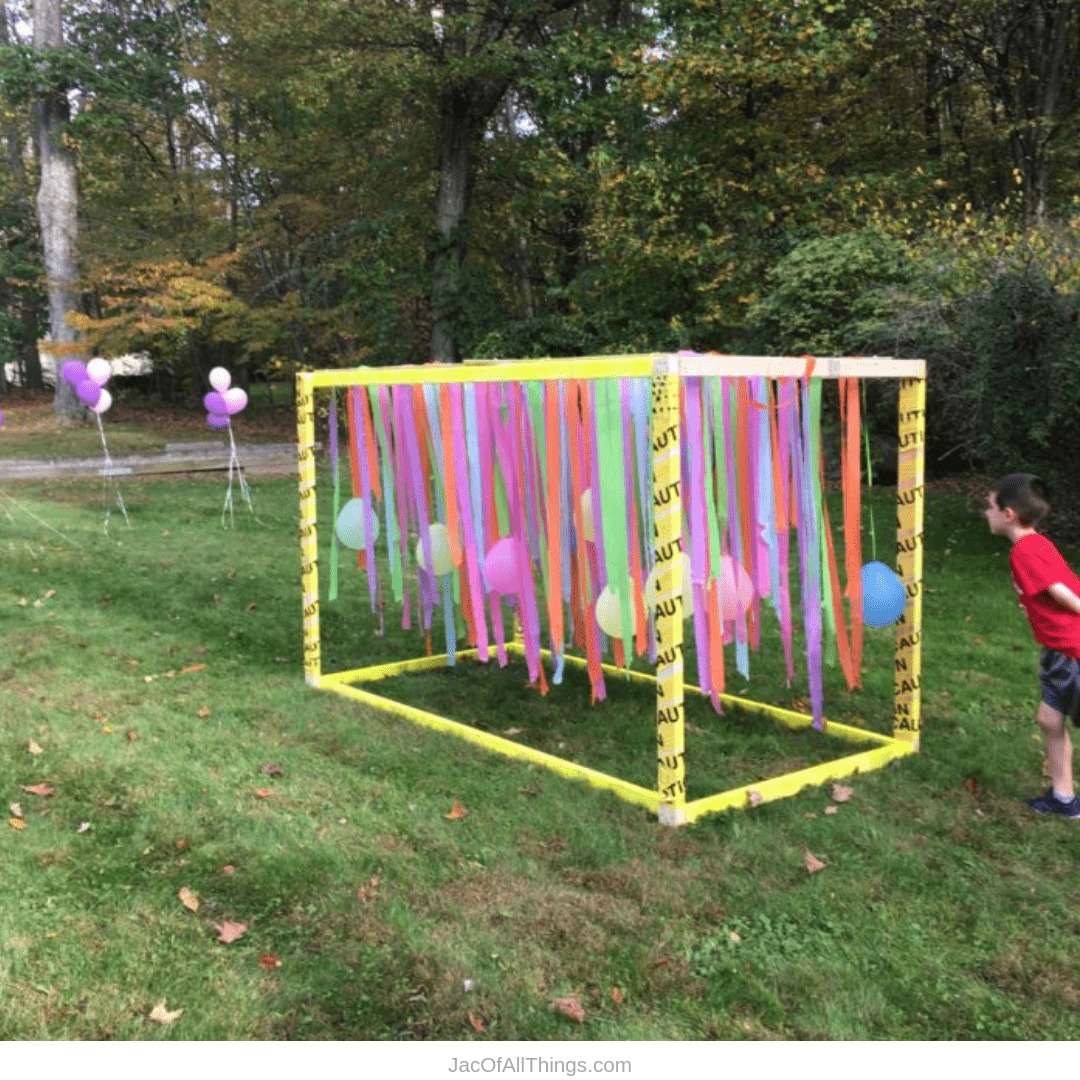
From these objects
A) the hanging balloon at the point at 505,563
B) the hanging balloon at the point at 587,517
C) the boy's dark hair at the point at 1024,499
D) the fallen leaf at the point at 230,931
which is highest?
the boy's dark hair at the point at 1024,499

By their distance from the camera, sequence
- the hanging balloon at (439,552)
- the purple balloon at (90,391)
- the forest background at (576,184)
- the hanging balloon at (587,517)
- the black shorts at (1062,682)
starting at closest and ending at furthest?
the black shorts at (1062,682) → the hanging balloon at (587,517) → the hanging balloon at (439,552) → the purple balloon at (90,391) → the forest background at (576,184)

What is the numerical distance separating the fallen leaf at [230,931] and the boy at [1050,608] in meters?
3.14

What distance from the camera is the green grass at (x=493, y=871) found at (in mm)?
3150

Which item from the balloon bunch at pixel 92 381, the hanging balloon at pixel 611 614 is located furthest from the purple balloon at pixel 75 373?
the hanging balloon at pixel 611 614

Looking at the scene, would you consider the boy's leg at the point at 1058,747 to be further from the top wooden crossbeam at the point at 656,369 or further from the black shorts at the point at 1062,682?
the top wooden crossbeam at the point at 656,369

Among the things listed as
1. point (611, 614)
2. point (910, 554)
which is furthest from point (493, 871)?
point (910, 554)

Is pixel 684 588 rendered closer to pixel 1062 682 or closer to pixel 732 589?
pixel 732 589

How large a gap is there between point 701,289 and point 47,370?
2779cm

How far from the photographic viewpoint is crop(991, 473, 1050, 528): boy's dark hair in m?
4.37

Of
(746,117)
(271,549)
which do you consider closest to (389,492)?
(271,549)

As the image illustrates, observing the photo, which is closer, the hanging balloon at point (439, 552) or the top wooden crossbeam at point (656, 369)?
the top wooden crossbeam at point (656, 369)

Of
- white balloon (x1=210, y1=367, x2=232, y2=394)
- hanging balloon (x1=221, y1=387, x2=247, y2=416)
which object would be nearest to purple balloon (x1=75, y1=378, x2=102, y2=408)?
white balloon (x1=210, y1=367, x2=232, y2=394)

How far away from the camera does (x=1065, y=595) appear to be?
4254 millimetres

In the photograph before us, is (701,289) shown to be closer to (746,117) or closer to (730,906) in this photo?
(746,117)
